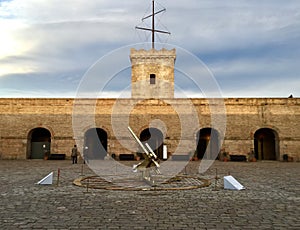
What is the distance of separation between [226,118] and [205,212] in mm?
18821

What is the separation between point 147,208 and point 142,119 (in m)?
17.7

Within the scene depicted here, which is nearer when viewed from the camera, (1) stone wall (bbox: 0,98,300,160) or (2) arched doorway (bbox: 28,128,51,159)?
(1) stone wall (bbox: 0,98,300,160)

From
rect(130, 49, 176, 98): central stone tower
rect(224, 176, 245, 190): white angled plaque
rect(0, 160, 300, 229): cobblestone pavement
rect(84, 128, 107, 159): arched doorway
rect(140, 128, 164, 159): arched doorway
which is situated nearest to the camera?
rect(0, 160, 300, 229): cobblestone pavement

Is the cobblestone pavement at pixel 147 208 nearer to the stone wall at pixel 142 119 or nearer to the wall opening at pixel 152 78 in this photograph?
the stone wall at pixel 142 119

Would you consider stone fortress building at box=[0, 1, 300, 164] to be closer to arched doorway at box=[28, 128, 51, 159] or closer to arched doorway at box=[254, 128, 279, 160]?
arched doorway at box=[28, 128, 51, 159]

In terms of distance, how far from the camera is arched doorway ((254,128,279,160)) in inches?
1026

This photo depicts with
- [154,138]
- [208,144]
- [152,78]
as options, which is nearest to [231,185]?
[154,138]

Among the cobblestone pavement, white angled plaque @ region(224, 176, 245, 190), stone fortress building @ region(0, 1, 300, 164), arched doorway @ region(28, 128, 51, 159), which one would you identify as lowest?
the cobblestone pavement

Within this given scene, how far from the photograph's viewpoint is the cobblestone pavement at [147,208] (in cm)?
490

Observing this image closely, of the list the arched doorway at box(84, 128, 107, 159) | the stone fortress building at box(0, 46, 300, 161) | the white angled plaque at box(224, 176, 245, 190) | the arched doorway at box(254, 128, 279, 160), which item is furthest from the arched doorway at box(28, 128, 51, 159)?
the arched doorway at box(254, 128, 279, 160)

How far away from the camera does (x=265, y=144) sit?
26.6 meters

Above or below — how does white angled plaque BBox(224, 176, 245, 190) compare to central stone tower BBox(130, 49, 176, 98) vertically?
below

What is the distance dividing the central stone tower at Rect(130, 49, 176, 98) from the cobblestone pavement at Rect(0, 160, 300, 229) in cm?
2199

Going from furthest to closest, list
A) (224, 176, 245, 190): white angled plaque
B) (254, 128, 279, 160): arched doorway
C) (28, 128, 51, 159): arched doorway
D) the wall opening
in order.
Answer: the wall opening → (254, 128, 279, 160): arched doorway → (28, 128, 51, 159): arched doorway → (224, 176, 245, 190): white angled plaque
